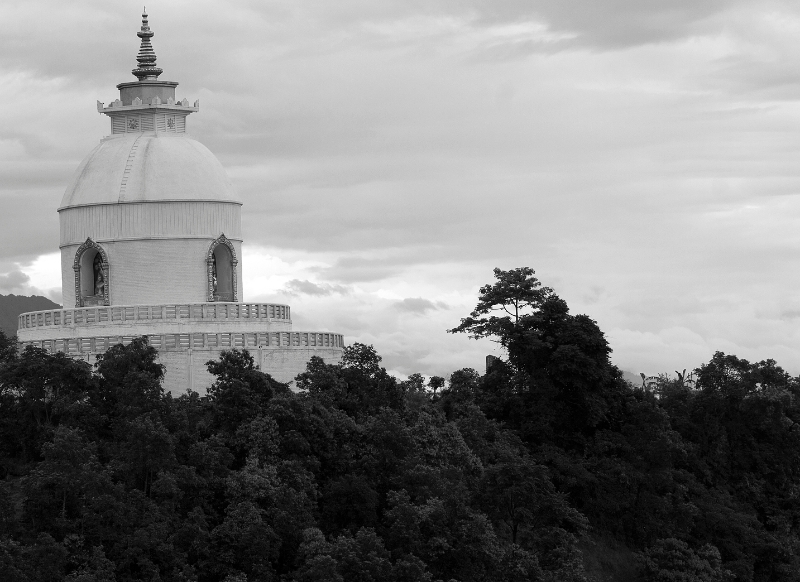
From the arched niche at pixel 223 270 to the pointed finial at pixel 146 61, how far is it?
545cm

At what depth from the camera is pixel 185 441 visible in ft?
125

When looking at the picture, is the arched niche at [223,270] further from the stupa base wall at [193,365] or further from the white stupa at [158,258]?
the stupa base wall at [193,365]

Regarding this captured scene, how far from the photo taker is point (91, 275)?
46.0m

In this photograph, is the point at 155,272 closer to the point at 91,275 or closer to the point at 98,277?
the point at 98,277

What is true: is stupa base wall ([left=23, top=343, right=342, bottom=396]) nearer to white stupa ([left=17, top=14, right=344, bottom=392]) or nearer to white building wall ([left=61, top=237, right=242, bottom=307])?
white stupa ([left=17, top=14, right=344, bottom=392])

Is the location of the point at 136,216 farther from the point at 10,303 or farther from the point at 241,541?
the point at 10,303

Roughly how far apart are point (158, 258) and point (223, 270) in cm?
254

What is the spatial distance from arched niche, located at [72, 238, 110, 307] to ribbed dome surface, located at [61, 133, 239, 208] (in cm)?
146

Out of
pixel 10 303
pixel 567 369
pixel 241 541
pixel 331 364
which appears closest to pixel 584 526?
pixel 567 369

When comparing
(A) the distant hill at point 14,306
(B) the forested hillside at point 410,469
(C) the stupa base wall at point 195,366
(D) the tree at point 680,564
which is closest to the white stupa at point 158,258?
(C) the stupa base wall at point 195,366

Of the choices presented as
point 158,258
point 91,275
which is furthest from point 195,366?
point 91,275

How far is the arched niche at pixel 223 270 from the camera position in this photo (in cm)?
4594

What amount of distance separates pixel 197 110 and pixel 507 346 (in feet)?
40.2

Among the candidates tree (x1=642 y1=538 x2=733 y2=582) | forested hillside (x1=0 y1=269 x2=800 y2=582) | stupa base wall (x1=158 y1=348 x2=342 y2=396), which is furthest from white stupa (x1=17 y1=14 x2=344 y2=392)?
tree (x1=642 y1=538 x2=733 y2=582)
